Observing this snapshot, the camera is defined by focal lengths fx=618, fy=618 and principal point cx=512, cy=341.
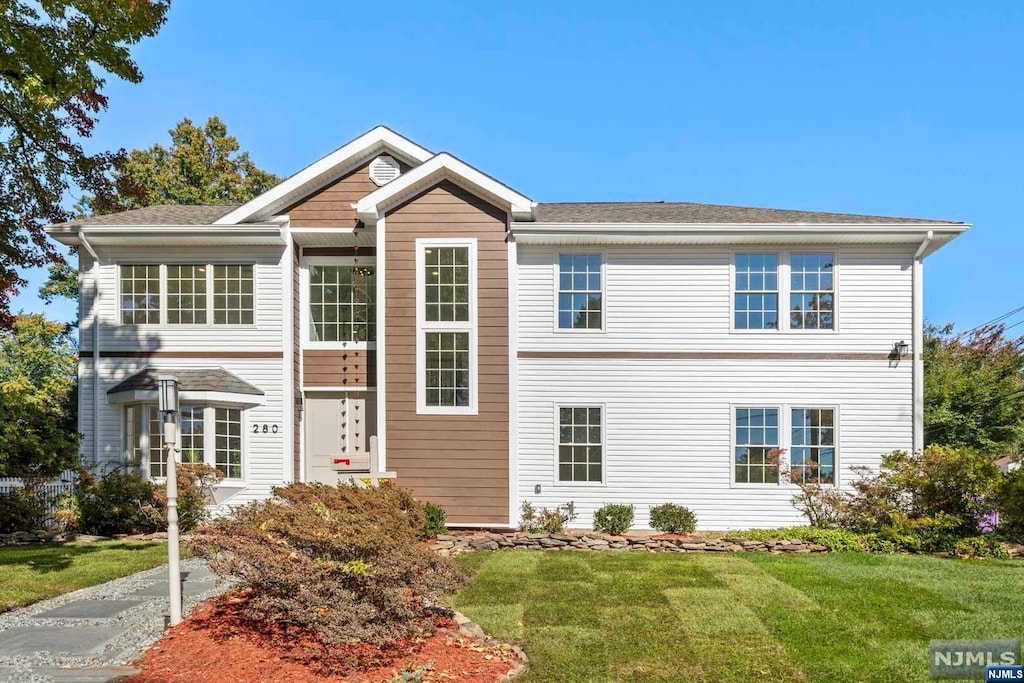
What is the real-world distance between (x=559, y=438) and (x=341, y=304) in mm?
5207

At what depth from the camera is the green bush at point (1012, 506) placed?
959 cm

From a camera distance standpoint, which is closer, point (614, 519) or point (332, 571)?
point (332, 571)

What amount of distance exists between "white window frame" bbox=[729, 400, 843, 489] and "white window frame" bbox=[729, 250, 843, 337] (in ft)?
4.38

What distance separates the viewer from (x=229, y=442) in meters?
12.0

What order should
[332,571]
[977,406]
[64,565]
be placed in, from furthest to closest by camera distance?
[977,406]
[64,565]
[332,571]

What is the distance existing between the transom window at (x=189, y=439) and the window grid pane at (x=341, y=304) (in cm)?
235

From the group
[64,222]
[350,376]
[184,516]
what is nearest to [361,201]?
[350,376]

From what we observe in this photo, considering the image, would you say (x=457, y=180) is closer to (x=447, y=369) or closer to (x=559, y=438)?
(x=447, y=369)

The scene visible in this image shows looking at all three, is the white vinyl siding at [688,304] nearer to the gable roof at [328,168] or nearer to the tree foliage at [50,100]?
the gable roof at [328,168]

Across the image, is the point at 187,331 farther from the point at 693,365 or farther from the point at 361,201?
the point at 693,365

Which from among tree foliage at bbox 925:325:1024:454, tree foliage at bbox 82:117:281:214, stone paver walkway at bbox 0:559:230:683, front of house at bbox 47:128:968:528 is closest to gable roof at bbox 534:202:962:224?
front of house at bbox 47:128:968:528

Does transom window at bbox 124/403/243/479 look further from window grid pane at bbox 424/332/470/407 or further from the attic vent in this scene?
the attic vent

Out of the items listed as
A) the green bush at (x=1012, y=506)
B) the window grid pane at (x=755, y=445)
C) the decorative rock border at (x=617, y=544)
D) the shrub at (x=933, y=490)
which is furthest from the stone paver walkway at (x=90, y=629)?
the green bush at (x=1012, y=506)

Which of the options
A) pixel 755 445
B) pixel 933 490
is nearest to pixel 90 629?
pixel 755 445
